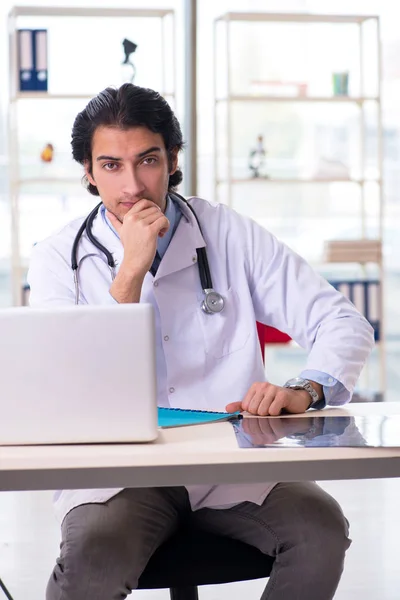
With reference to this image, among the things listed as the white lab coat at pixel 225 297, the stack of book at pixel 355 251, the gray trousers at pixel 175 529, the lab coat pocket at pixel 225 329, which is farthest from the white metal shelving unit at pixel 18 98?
the gray trousers at pixel 175 529

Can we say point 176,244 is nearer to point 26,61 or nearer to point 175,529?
point 175,529

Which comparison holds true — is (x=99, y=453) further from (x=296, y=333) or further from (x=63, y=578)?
(x=296, y=333)

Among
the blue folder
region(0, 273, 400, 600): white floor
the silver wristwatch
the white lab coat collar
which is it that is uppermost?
the white lab coat collar

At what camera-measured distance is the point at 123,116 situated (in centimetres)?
188

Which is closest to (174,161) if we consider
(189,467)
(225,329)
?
(225,329)

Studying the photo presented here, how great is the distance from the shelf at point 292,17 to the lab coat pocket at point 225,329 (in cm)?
328

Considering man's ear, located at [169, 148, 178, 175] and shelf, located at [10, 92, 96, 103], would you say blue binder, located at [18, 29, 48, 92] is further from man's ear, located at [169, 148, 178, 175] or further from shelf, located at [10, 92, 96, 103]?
man's ear, located at [169, 148, 178, 175]

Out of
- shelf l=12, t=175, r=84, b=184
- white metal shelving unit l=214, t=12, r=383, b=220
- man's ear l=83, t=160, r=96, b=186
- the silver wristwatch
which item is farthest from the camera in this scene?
white metal shelving unit l=214, t=12, r=383, b=220

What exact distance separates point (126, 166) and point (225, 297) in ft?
1.09

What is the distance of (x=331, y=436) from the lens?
4.27 ft

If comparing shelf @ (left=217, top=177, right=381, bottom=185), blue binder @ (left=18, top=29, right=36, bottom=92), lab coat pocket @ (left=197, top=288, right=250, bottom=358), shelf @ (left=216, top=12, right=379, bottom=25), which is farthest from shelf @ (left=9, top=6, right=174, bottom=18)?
lab coat pocket @ (left=197, top=288, right=250, bottom=358)

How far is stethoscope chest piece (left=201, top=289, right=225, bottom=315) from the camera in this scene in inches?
73.4

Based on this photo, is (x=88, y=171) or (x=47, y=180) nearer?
(x=88, y=171)

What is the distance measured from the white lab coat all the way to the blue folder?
26 centimetres
